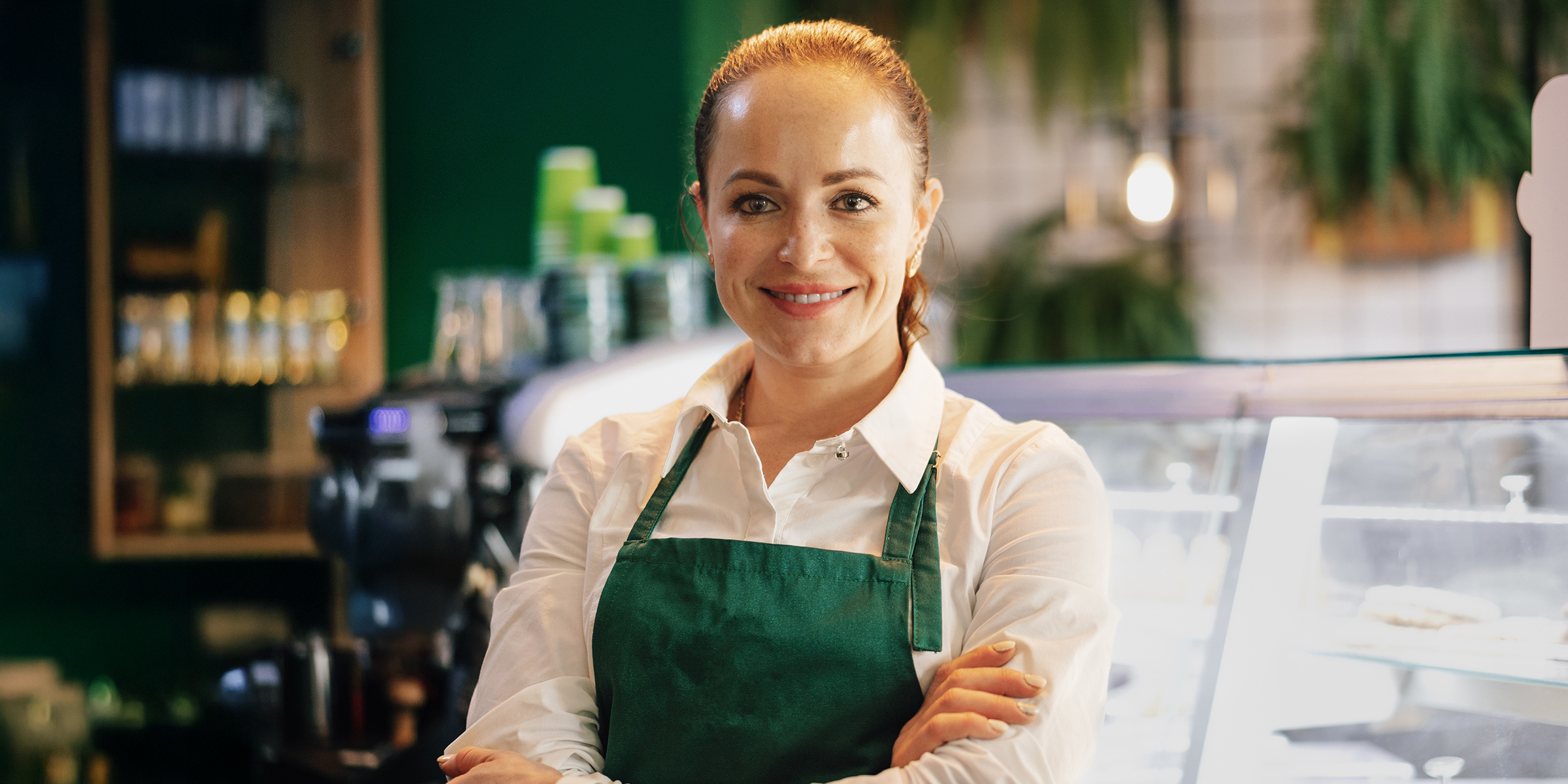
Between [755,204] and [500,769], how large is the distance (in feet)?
1.92

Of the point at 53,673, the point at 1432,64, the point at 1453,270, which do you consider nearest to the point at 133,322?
the point at 53,673

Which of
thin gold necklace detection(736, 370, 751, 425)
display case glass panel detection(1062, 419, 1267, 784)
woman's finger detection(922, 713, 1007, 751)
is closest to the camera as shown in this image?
woman's finger detection(922, 713, 1007, 751)

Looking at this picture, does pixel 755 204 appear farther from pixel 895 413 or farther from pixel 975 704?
pixel 975 704

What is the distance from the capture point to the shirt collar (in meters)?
1.14

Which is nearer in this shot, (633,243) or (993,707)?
(993,707)

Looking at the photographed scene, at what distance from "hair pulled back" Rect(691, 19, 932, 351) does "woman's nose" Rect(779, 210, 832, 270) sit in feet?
0.47

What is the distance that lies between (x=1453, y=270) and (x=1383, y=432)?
3109mm

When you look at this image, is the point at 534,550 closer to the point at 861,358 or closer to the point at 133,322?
the point at 861,358

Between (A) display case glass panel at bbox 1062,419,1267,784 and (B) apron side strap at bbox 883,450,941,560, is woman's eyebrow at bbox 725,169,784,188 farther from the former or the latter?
(A) display case glass panel at bbox 1062,419,1267,784

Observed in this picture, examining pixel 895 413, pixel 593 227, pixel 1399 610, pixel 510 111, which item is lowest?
pixel 1399 610

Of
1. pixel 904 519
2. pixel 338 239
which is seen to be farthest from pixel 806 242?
pixel 338 239

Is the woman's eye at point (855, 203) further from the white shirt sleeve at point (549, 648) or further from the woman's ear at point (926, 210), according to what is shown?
the white shirt sleeve at point (549, 648)

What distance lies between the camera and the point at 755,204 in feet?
3.78

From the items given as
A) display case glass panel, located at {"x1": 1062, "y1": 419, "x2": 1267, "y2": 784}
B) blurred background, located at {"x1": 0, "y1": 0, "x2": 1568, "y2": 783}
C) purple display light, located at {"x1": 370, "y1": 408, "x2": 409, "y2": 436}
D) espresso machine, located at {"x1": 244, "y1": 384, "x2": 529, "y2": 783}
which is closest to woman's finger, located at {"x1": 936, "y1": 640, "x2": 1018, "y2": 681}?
display case glass panel, located at {"x1": 1062, "y1": 419, "x2": 1267, "y2": 784}
